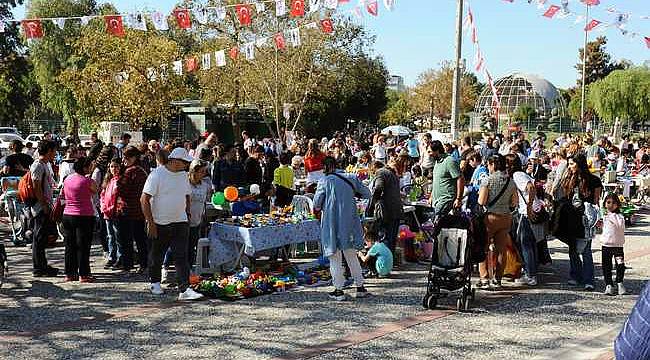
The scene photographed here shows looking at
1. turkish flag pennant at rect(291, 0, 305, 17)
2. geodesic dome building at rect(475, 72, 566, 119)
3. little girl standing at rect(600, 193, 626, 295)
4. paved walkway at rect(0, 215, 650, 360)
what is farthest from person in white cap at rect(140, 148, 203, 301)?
geodesic dome building at rect(475, 72, 566, 119)

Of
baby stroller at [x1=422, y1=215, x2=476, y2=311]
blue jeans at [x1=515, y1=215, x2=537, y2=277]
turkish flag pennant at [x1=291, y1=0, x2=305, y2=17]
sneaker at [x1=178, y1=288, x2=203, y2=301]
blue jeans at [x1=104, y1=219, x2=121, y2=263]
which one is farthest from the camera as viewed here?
turkish flag pennant at [x1=291, y1=0, x2=305, y2=17]

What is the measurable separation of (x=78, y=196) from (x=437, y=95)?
Result: 58258 mm

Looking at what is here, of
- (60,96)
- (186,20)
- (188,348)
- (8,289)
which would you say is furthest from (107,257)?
(60,96)

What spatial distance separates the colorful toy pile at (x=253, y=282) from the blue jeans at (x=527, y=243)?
245cm

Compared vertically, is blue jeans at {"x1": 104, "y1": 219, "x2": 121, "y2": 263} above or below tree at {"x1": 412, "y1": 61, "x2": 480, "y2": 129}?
below

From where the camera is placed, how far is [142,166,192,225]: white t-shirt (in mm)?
7977

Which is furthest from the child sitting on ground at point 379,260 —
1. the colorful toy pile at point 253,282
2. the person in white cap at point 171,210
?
the person in white cap at point 171,210

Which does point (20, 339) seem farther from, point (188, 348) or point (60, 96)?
point (60, 96)

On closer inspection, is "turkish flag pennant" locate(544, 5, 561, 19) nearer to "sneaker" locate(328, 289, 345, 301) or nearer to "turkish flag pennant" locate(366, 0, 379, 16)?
"turkish flag pennant" locate(366, 0, 379, 16)

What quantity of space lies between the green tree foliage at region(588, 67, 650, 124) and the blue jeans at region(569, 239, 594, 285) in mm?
45359

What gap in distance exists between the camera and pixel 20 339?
6.66m

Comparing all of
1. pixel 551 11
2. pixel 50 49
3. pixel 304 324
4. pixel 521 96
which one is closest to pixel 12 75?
pixel 50 49

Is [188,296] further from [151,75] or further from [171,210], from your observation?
[151,75]

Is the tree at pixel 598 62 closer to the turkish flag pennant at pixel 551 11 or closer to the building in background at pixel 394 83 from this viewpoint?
the building in background at pixel 394 83
